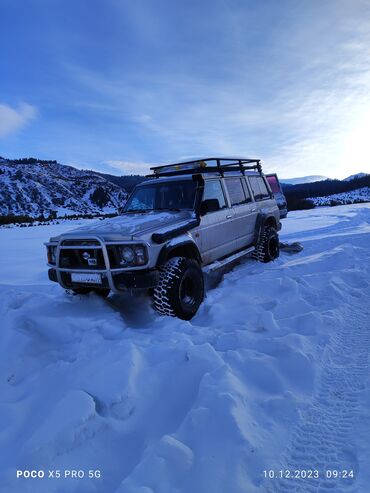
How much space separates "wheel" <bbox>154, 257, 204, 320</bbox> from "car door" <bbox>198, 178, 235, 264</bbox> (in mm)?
734

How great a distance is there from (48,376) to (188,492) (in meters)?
1.65

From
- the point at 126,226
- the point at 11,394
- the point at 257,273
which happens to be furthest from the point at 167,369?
the point at 257,273

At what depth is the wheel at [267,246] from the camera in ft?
24.2

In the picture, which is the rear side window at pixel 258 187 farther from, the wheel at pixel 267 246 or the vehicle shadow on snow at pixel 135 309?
the vehicle shadow on snow at pixel 135 309

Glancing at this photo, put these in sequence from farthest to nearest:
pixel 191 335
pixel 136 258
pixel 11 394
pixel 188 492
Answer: pixel 136 258
pixel 191 335
pixel 11 394
pixel 188 492

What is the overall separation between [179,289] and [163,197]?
2039 mm

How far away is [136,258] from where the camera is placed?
4.21m

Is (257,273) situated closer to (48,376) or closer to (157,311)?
(157,311)

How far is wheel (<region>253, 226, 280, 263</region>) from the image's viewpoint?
24.2 ft

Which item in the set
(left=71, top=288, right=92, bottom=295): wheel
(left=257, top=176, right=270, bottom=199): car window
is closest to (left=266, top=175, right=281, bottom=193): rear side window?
(left=257, top=176, right=270, bottom=199): car window

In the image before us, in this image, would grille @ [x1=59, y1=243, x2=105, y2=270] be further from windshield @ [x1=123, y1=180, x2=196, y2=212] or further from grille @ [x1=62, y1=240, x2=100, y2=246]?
windshield @ [x1=123, y1=180, x2=196, y2=212]

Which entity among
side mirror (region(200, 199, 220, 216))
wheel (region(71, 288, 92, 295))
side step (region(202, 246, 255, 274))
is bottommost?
side step (region(202, 246, 255, 274))

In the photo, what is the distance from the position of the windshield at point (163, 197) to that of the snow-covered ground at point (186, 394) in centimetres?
184

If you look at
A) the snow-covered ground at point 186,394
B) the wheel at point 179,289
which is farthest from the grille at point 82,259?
the wheel at point 179,289
